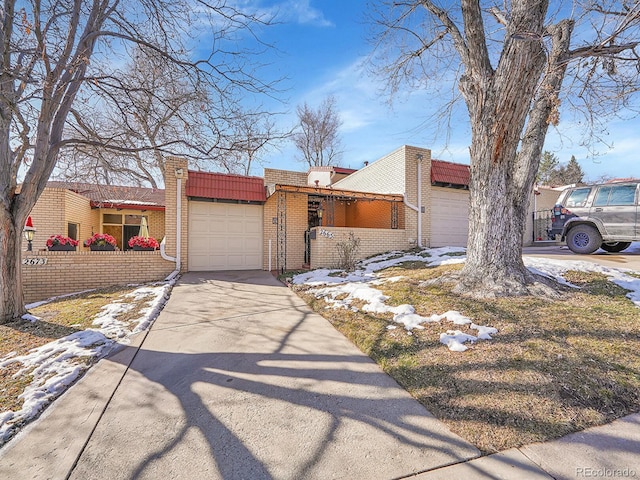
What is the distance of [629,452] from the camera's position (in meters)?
1.81

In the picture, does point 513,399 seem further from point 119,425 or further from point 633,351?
point 119,425

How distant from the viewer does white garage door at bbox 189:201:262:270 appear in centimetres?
988

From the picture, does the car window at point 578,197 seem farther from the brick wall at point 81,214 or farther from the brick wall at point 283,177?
the brick wall at point 81,214

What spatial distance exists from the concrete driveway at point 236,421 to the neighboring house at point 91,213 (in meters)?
7.44

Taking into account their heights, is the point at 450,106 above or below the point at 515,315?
above

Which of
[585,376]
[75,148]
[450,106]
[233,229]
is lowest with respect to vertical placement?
[585,376]

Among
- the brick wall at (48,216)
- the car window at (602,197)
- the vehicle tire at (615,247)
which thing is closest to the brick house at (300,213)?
the vehicle tire at (615,247)

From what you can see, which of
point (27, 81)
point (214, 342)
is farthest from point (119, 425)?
point (27, 81)

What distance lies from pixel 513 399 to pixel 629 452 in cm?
62

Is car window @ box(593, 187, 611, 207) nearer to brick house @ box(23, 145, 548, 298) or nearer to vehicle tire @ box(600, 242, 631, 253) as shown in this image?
vehicle tire @ box(600, 242, 631, 253)

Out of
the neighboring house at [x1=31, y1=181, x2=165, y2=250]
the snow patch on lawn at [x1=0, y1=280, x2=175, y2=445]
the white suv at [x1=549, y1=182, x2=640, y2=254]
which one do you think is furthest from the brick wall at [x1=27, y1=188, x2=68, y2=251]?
the white suv at [x1=549, y1=182, x2=640, y2=254]

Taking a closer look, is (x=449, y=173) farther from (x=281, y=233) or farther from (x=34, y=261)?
(x=34, y=261)

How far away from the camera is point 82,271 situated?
790 cm

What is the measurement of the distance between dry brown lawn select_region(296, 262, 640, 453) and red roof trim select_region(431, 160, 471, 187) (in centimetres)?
760
